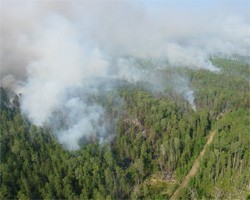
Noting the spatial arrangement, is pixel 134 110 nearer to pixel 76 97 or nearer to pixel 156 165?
pixel 76 97

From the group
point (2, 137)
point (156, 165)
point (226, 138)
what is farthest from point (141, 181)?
point (2, 137)

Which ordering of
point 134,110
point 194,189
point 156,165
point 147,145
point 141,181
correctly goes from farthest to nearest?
point 134,110
point 147,145
point 156,165
point 141,181
point 194,189

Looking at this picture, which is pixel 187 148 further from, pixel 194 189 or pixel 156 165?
pixel 194 189

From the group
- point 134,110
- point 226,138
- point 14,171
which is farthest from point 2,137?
point 226,138

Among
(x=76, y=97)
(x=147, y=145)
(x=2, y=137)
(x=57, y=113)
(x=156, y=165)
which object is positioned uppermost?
(x=76, y=97)

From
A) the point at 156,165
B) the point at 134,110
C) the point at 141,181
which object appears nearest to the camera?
the point at 141,181

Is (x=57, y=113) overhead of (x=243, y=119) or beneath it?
overhead

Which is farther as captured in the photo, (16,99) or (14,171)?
(16,99)
